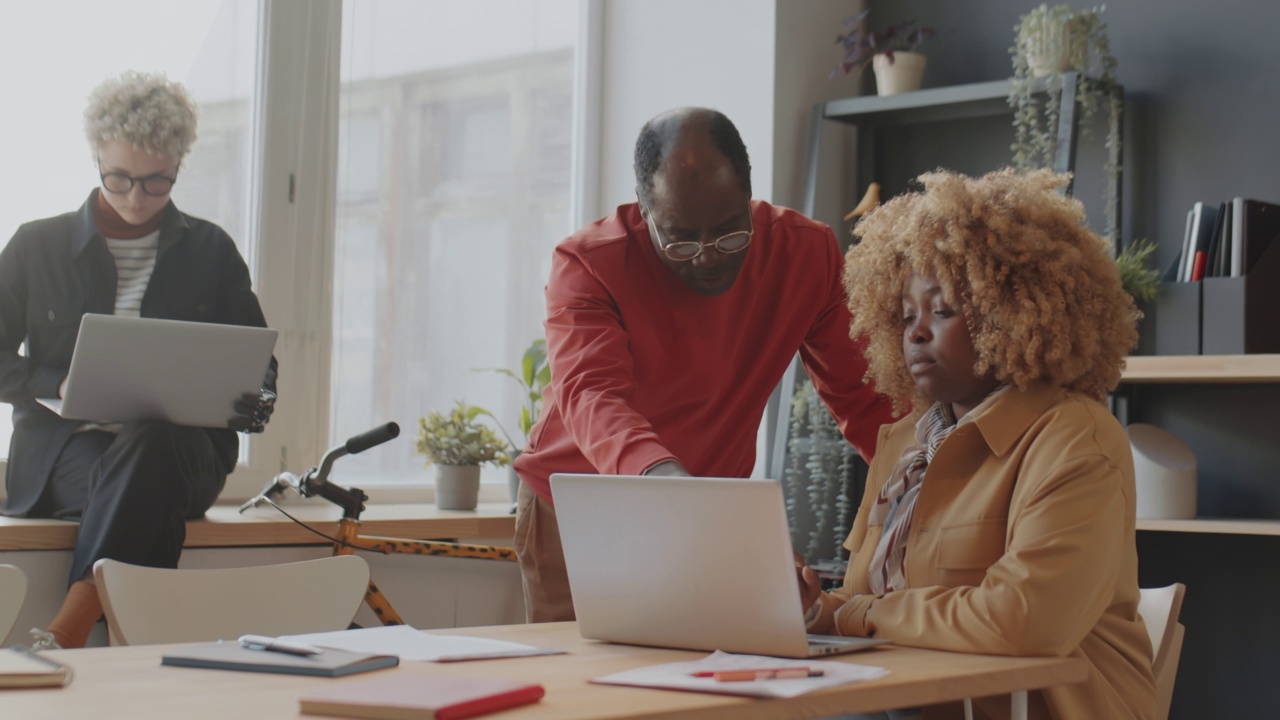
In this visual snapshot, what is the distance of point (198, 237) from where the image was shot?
3.15m

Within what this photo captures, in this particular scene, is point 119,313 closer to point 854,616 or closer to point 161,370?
point 161,370

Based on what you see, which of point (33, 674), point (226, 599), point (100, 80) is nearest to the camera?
point (33, 674)

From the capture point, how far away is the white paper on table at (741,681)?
1.18 meters

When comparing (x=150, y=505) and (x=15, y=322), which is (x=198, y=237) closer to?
(x=15, y=322)

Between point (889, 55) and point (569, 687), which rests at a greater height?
point (889, 55)

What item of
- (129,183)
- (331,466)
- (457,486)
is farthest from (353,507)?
(129,183)

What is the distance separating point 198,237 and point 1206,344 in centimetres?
238

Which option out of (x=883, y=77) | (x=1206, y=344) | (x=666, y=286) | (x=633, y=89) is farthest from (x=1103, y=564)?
(x=633, y=89)

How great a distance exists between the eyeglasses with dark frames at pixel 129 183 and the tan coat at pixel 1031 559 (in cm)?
200

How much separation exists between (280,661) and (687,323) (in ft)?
3.59

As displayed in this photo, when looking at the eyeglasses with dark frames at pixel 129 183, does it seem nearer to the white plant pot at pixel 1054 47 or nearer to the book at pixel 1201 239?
the white plant pot at pixel 1054 47

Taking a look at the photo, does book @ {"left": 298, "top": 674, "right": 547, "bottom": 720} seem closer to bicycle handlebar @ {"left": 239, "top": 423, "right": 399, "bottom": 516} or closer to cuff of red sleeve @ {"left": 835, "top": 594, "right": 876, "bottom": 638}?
cuff of red sleeve @ {"left": 835, "top": 594, "right": 876, "bottom": 638}

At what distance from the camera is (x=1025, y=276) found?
1728 millimetres

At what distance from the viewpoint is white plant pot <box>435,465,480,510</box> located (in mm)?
3635
